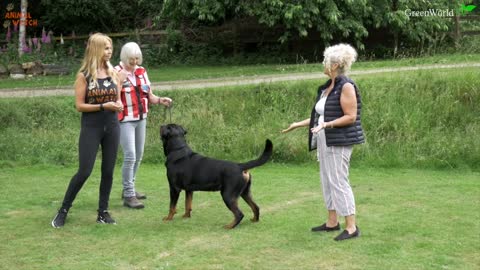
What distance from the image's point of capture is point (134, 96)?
7.38m

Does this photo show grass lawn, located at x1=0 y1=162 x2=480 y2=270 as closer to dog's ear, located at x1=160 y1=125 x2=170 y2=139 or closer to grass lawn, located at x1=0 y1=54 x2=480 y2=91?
dog's ear, located at x1=160 y1=125 x2=170 y2=139

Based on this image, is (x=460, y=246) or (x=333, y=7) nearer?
(x=460, y=246)

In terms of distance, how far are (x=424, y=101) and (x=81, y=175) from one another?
7666mm

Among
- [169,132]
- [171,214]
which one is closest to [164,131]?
[169,132]

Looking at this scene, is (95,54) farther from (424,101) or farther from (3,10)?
(3,10)

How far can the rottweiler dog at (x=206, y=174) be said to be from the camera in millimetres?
6514

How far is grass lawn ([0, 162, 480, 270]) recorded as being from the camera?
18.2 feet

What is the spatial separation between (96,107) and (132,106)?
37.2 inches

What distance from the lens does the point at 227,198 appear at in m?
6.53

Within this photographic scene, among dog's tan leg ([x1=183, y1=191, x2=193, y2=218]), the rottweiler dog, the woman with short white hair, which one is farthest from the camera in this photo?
the woman with short white hair

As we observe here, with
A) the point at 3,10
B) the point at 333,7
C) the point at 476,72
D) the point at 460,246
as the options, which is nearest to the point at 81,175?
the point at 460,246

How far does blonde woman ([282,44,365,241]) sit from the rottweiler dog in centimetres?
72

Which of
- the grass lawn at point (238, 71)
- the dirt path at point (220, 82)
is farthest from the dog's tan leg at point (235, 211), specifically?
the grass lawn at point (238, 71)

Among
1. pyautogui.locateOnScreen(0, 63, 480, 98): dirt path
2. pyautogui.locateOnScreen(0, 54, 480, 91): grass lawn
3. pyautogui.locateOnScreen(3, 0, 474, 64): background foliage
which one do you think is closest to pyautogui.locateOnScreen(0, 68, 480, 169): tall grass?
pyautogui.locateOnScreen(0, 63, 480, 98): dirt path
